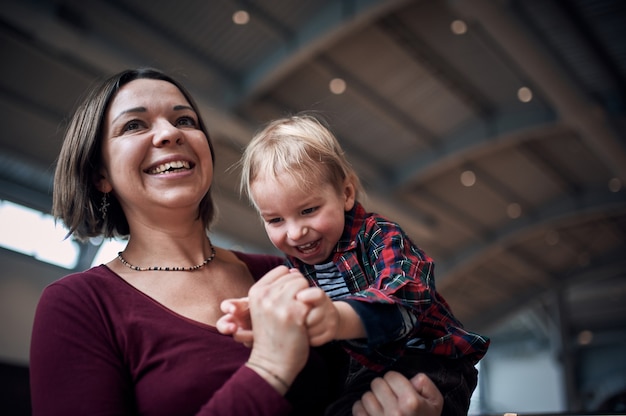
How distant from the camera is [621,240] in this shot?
24375mm

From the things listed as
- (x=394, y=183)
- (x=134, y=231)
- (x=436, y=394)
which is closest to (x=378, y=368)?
(x=436, y=394)

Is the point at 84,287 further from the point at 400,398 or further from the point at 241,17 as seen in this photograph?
the point at 241,17

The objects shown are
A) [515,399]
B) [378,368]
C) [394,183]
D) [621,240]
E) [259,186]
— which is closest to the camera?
[378,368]

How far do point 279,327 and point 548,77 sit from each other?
1214 centimetres

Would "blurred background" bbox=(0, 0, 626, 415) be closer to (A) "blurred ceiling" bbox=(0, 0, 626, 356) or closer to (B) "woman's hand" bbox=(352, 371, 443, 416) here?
(A) "blurred ceiling" bbox=(0, 0, 626, 356)

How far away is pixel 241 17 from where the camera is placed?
10375 millimetres

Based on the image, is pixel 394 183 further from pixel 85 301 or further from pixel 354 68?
pixel 85 301

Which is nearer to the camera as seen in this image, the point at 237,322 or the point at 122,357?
the point at 237,322

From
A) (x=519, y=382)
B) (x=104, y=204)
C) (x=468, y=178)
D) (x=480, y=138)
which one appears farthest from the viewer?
(x=519, y=382)

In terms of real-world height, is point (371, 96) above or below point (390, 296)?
above

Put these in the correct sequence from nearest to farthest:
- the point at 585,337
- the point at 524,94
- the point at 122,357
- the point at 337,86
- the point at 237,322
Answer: the point at 237,322 < the point at 122,357 < the point at 337,86 < the point at 524,94 < the point at 585,337

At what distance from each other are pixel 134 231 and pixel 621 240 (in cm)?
2526

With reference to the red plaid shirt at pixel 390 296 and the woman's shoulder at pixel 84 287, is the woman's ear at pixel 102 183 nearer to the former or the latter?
the woman's shoulder at pixel 84 287

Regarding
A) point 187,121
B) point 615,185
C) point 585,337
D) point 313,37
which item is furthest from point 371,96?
point 585,337
